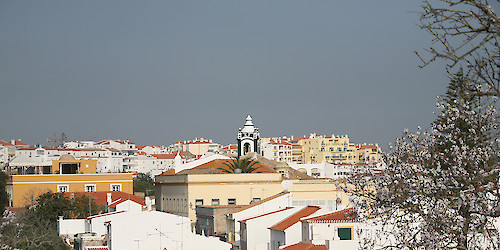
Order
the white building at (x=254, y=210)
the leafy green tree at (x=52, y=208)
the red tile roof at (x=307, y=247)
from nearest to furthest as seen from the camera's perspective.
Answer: the red tile roof at (x=307, y=247) → the white building at (x=254, y=210) → the leafy green tree at (x=52, y=208)

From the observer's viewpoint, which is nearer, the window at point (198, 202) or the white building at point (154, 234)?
the white building at point (154, 234)

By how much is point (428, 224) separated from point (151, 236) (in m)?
23.7

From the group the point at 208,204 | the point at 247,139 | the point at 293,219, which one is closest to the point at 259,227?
the point at 293,219

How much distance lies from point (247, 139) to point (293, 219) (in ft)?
187

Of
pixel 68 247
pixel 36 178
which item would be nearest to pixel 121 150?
pixel 36 178

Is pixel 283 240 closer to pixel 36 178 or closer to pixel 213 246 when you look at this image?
pixel 213 246

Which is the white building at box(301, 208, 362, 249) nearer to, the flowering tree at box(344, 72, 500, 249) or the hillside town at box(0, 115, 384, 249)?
the hillside town at box(0, 115, 384, 249)

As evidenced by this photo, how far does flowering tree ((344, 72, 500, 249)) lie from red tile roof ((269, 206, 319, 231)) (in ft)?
61.5

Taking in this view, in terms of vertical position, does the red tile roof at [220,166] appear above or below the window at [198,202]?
above

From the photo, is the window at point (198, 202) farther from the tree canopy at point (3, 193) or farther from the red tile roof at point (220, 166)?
the tree canopy at point (3, 193)

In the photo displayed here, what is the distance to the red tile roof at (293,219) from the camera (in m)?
31.8

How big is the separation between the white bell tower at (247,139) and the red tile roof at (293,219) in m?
55.5

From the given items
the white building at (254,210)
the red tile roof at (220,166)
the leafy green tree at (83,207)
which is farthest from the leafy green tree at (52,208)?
the white building at (254,210)

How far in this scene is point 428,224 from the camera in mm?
11320
